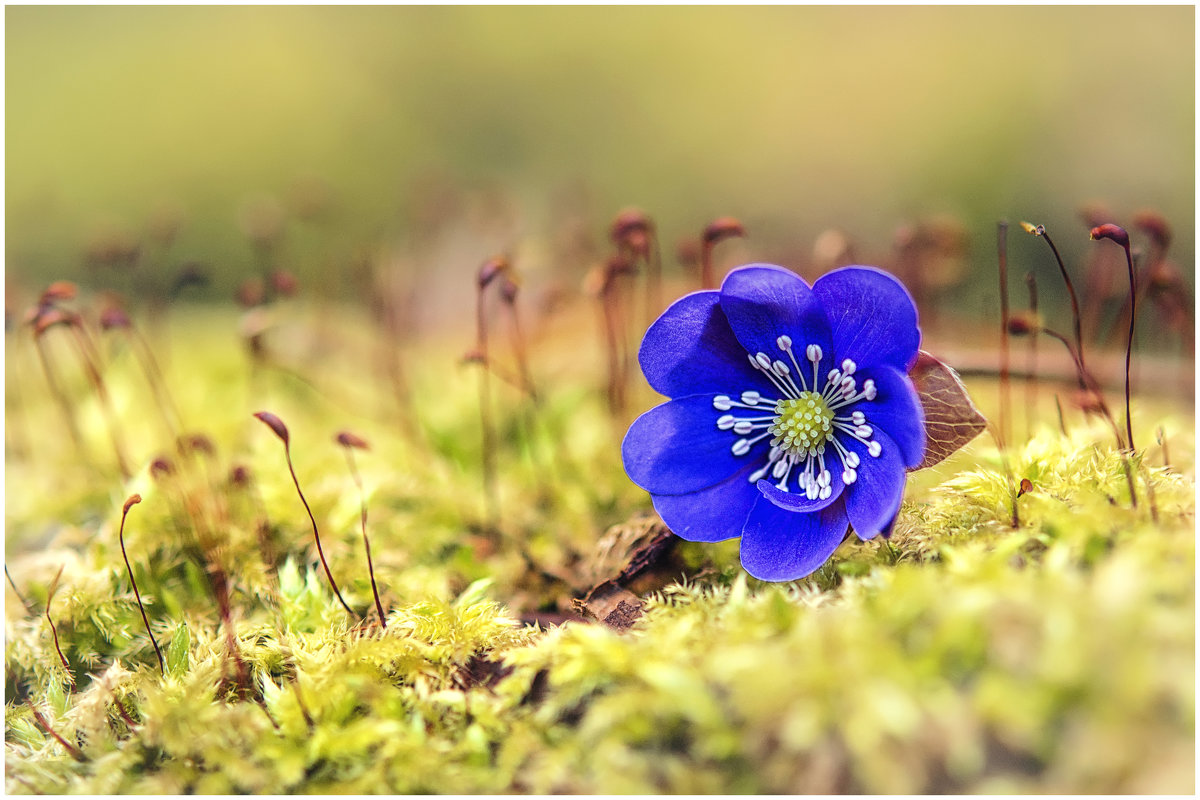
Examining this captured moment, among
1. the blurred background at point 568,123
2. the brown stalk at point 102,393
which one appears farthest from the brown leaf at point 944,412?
the blurred background at point 568,123

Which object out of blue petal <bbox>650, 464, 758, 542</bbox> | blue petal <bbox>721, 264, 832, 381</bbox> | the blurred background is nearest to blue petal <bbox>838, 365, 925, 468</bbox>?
blue petal <bbox>721, 264, 832, 381</bbox>

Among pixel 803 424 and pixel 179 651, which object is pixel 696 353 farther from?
pixel 179 651

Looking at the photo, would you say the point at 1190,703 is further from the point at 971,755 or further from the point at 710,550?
the point at 710,550

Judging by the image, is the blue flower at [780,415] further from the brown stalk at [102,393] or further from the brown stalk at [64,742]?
the brown stalk at [102,393]

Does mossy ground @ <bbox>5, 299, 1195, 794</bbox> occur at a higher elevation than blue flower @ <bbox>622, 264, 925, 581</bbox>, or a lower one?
lower

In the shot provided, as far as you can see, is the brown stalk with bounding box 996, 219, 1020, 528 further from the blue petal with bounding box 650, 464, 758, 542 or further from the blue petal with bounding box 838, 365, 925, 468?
the blue petal with bounding box 650, 464, 758, 542

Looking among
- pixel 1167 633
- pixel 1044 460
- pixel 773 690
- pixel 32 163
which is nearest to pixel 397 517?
pixel 773 690

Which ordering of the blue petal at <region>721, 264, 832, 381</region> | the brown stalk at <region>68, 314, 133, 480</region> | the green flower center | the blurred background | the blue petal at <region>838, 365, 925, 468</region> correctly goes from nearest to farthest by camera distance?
the blue petal at <region>838, 365, 925, 468</region> → the blue petal at <region>721, 264, 832, 381</region> → the green flower center → the brown stalk at <region>68, 314, 133, 480</region> → the blurred background
